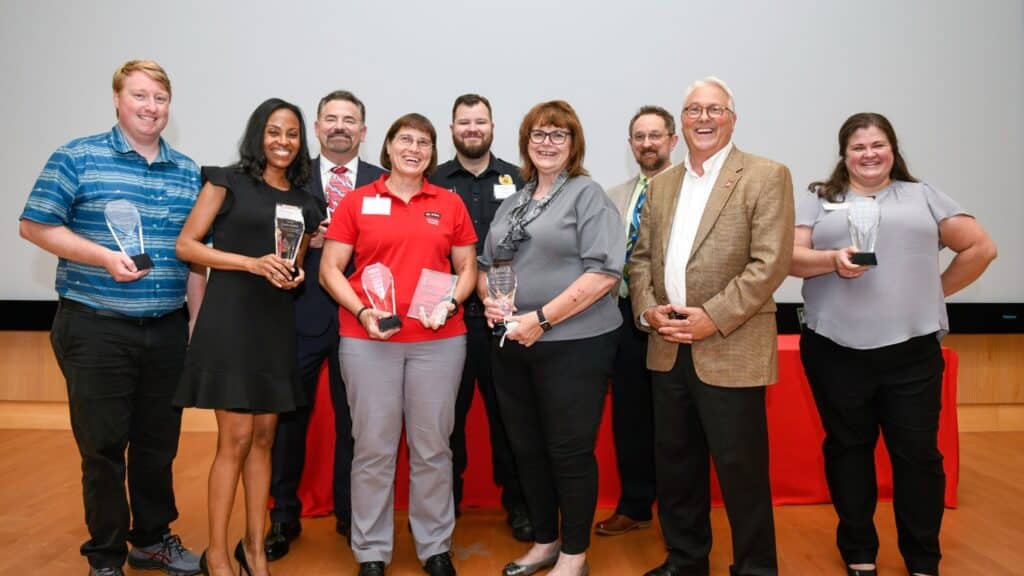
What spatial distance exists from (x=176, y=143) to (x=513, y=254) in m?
3.45

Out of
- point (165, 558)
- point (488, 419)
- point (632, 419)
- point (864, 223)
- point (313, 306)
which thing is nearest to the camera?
point (864, 223)

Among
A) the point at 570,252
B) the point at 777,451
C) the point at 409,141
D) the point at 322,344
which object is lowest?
the point at 777,451

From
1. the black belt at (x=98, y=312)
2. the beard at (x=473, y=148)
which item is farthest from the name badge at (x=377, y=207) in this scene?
the black belt at (x=98, y=312)

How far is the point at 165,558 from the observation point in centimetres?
274

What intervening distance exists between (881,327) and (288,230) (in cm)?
209

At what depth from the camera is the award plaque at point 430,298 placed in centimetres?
240

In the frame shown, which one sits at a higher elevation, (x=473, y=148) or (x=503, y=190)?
(x=473, y=148)

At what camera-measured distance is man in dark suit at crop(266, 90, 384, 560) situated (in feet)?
9.52

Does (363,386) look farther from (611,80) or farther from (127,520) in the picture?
(611,80)

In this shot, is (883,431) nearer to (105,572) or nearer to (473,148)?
(473,148)

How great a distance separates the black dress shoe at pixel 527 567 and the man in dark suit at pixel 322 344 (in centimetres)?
79

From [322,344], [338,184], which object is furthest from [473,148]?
[322,344]

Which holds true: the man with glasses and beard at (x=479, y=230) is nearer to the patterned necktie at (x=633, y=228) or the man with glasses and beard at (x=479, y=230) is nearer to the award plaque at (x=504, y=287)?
the patterned necktie at (x=633, y=228)

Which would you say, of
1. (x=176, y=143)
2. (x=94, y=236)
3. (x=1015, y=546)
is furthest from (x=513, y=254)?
(x=176, y=143)
